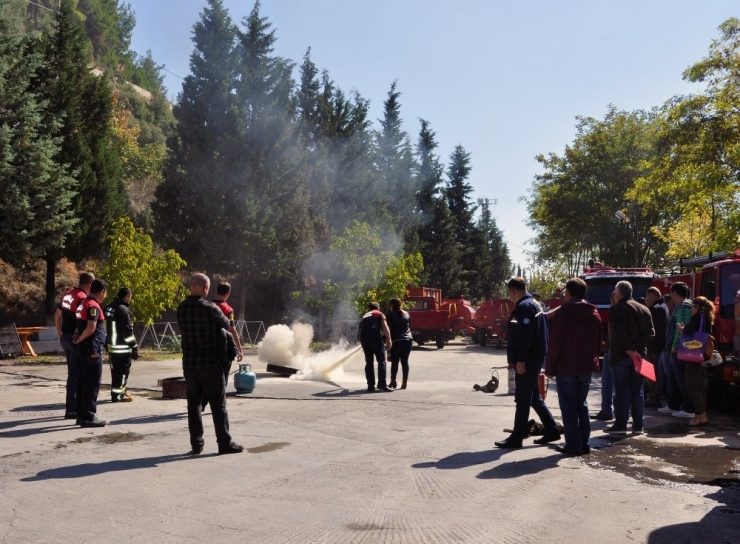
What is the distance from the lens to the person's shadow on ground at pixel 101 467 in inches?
275

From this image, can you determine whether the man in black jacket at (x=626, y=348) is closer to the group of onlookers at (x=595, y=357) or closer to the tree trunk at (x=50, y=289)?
the group of onlookers at (x=595, y=357)

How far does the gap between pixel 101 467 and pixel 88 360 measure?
2960mm

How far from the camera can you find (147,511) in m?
5.83

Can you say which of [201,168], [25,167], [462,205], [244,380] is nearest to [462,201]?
[462,205]

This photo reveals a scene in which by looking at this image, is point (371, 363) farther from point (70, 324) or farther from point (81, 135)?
point (81, 135)

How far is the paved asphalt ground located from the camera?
5410 millimetres

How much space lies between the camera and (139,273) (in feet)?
78.5

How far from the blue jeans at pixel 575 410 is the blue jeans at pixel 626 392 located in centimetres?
155

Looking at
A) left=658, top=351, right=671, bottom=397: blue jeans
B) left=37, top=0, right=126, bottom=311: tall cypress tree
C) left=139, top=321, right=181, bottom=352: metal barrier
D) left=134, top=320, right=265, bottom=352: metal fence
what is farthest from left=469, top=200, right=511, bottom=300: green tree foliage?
left=658, top=351, right=671, bottom=397: blue jeans

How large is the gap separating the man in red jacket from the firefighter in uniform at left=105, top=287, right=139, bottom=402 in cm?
700

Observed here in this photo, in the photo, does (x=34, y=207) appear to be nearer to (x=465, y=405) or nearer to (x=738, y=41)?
(x=465, y=405)

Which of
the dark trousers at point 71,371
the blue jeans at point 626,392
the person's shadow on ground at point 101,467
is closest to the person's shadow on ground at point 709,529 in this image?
the blue jeans at point 626,392

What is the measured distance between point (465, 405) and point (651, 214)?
39.1 m

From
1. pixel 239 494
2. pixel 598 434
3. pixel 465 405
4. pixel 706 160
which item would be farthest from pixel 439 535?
pixel 706 160
